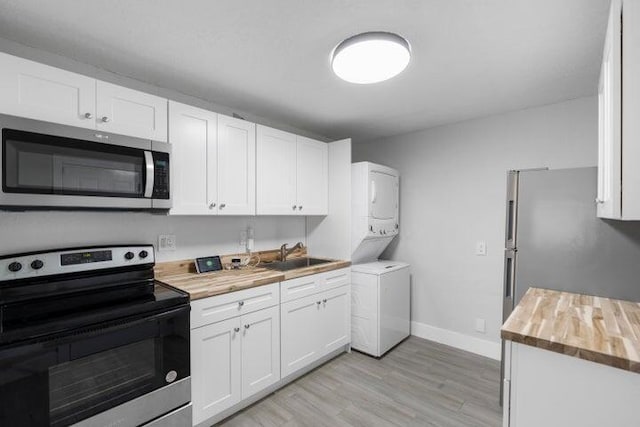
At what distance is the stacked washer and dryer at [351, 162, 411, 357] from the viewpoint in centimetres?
287

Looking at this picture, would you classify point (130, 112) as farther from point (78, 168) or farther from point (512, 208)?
point (512, 208)

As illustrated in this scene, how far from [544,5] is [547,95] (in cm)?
132

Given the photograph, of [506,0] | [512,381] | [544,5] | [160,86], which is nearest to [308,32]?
[506,0]

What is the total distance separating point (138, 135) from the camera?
185cm

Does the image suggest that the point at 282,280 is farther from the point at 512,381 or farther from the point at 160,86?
the point at 160,86

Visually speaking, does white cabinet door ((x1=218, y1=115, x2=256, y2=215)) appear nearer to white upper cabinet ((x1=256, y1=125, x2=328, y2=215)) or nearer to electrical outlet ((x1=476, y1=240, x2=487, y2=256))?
white upper cabinet ((x1=256, y1=125, x2=328, y2=215))

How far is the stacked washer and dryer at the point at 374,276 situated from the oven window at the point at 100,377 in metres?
1.90

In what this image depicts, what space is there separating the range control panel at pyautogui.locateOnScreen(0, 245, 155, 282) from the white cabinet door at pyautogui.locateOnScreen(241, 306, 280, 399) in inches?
32.3

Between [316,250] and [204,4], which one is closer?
[204,4]

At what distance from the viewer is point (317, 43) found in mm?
1692

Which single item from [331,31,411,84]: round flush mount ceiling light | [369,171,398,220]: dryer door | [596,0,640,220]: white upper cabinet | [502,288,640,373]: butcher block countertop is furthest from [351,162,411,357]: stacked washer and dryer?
[596,0,640,220]: white upper cabinet

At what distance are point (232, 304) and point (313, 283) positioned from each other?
0.80 metres

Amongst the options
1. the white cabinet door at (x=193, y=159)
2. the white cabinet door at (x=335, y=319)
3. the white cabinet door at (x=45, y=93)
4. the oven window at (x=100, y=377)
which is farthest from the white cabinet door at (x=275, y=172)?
the oven window at (x=100, y=377)

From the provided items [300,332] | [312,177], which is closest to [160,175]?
[312,177]
